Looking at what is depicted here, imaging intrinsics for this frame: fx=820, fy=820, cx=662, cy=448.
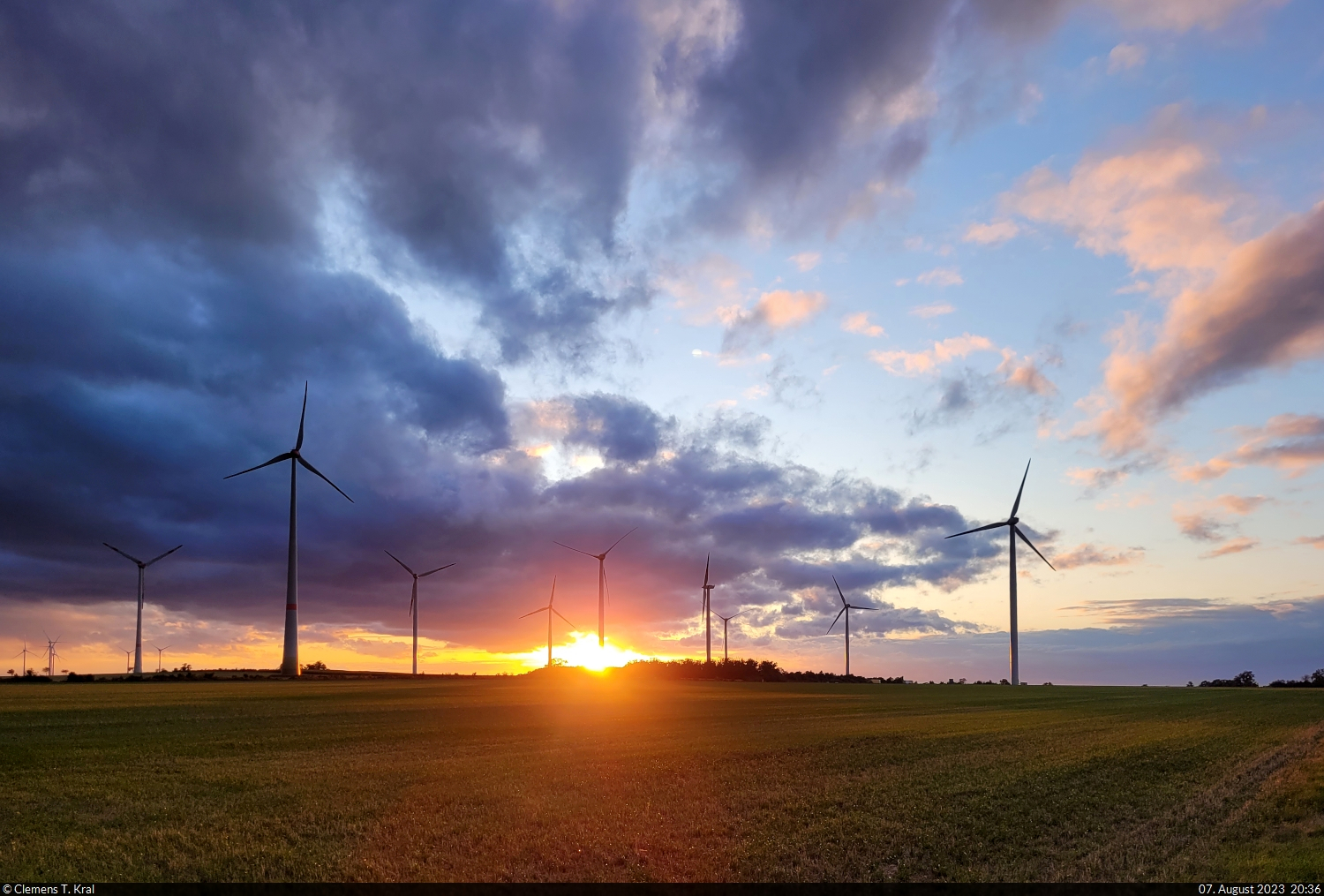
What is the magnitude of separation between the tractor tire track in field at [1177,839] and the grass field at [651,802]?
4.0 inches

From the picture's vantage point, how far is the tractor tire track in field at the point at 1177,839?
17.4 meters

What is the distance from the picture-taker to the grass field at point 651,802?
58.4 ft

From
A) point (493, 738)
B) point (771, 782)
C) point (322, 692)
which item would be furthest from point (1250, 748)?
point (322, 692)

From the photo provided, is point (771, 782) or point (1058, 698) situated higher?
point (771, 782)

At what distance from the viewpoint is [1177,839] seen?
20172 millimetres

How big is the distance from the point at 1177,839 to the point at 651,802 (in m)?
13.5

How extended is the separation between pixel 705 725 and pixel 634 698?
33.2 metres

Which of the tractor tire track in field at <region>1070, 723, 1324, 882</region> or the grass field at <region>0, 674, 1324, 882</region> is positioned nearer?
the tractor tire track in field at <region>1070, 723, 1324, 882</region>

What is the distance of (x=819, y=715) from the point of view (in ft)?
189

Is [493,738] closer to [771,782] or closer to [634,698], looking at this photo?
[771,782]

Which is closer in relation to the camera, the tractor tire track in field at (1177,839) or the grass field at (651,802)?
the tractor tire track in field at (1177,839)

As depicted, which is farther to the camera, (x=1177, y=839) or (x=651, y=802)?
(x=651, y=802)

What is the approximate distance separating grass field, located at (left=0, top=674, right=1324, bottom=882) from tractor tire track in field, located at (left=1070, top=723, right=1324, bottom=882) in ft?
0.33

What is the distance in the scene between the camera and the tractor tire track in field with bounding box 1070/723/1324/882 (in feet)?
57.1
